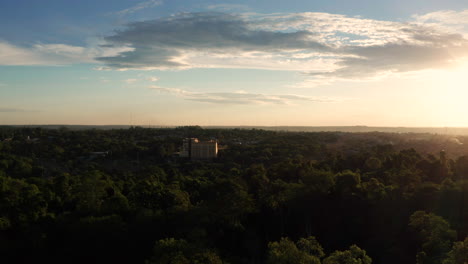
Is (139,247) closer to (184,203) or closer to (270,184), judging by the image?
(184,203)

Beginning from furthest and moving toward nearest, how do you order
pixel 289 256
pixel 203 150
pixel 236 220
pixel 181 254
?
1. pixel 203 150
2. pixel 236 220
3. pixel 181 254
4. pixel 289 256

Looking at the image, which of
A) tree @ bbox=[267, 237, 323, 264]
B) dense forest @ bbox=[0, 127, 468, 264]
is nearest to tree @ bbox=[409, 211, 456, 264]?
dense forest @ bbox=[0, 127, 468, 264]

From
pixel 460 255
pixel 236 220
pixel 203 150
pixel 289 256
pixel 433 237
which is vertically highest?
pixel 203 150

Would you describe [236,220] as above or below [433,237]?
below

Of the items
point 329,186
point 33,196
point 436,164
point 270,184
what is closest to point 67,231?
point 33,196

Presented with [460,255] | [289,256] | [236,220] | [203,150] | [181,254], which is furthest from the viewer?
[203,150]

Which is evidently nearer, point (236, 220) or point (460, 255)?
point (460, 255)

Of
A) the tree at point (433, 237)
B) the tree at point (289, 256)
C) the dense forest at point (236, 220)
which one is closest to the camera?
the tree at point (289, 256)

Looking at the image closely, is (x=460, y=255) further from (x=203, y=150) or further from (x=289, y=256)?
(x=203, y=150)

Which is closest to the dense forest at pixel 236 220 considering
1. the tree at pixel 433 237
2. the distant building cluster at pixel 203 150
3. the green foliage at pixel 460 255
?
the tree at pixel 433 237

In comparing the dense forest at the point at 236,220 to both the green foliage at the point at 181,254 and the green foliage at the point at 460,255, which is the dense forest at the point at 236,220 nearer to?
the green foliage at the point at 181,254

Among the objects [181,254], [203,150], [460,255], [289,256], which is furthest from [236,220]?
[203,150]
